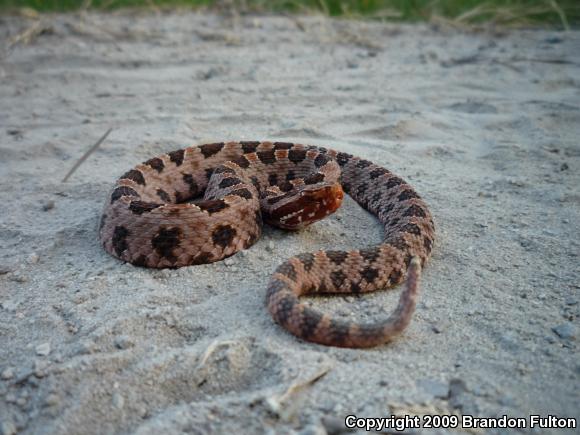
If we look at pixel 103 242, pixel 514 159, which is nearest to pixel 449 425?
pixel 103 242

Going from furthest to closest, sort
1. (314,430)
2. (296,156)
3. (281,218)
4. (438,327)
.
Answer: (296,156) → (281,218) → (438,327) → (314,430)

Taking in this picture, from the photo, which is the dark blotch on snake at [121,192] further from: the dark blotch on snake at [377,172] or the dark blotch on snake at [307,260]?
the dark blotch on snake at [377,172]

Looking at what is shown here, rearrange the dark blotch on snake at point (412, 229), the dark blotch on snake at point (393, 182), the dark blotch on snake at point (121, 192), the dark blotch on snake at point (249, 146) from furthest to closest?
the dark blotch on snake at point (249, 146)
the dark blotch on snake at point (393, 182)
the dark blotch on snake at point (121, 192)
the dark blotch on snake at point (412, 229)

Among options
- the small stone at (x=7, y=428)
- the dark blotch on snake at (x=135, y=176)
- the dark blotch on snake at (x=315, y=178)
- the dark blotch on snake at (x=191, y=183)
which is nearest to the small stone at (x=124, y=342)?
the small stone at (x=7, y=428)

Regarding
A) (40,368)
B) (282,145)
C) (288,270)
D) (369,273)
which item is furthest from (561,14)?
(40,368)

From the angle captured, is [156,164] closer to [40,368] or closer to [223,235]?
[223,235]

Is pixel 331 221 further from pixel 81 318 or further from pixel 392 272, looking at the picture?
pixel 81 318
